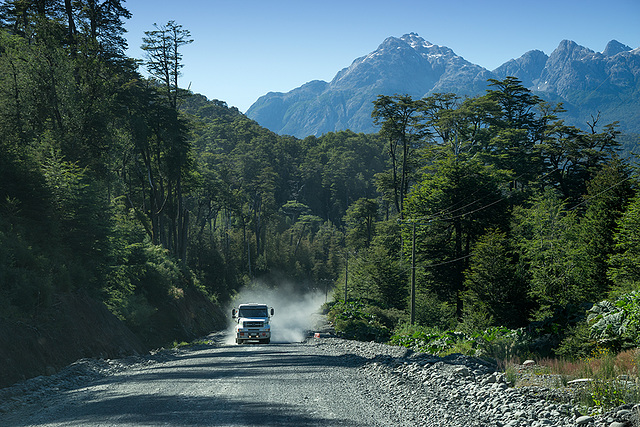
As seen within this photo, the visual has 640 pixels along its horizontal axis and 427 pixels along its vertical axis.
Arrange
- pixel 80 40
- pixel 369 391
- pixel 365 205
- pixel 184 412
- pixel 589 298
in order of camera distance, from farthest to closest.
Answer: pixel 365 205 < pixel 80 40 < pixel 589 298 < pixel 369 391 < pixel 184 412

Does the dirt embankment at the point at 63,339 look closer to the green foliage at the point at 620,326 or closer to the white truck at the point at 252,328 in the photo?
the white truck at the point at 252,328

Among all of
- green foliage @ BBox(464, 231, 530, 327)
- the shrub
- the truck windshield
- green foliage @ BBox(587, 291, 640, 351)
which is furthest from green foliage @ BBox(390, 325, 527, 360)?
green foliage @ BBox(464, 231, 530, 327)

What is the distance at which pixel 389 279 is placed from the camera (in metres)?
53.1

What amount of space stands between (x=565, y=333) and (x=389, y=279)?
30.2 m

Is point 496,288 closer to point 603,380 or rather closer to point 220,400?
point 603,380

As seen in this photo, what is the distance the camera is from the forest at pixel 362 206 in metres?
21.9

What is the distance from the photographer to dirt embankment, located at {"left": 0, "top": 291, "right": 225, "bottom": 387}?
1516 cm

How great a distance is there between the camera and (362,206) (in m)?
79.8

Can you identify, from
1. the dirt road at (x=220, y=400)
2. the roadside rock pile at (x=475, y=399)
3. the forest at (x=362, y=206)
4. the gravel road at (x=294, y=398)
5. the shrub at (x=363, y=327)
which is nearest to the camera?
the roadside rock pile at (x=475, y=399)

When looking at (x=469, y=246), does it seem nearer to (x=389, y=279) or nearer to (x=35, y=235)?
(x=389, y=279)

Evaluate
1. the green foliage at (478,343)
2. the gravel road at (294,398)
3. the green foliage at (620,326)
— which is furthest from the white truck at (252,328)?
the green foliage at (620,326)

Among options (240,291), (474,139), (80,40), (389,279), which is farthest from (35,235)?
(240,291)

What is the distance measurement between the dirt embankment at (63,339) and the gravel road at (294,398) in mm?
1010

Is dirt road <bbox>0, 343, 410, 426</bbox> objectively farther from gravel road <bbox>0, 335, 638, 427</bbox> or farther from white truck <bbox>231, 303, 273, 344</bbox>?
white truck <bbox>231, 303, 273, 344</bbox>
